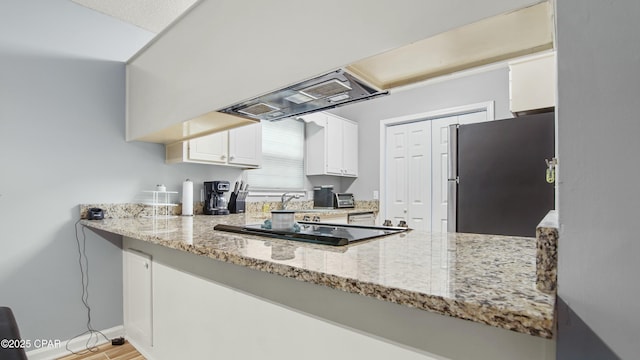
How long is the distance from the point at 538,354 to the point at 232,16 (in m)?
1.65

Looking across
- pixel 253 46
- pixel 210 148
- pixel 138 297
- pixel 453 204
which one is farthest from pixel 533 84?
pixel 138 297

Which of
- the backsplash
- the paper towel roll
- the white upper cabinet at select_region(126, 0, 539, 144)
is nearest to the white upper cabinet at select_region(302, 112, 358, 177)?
the backsplash

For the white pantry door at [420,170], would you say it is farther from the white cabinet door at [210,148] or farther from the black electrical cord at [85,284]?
the black electrical cord at [85,284]

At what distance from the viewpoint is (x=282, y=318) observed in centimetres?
111

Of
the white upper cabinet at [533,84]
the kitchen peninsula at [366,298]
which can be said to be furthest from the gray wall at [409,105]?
the kitchen peninsula at [366,298]

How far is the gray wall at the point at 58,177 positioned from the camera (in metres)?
2.05

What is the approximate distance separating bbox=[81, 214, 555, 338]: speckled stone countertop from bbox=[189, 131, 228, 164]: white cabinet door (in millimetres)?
1247

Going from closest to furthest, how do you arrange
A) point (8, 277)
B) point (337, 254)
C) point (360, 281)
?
point (360, 281) < point (337, 254) < point (8, 277)

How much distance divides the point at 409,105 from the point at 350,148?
99 cm

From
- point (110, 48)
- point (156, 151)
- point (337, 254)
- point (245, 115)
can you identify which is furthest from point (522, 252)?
point (110, 48)

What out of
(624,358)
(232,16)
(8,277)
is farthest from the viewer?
(8,277)

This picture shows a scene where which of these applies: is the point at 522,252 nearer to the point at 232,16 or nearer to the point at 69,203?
the point at 232,16

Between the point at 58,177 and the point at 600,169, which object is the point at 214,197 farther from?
the point at 600,169

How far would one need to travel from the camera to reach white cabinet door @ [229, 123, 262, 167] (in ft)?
9.09
